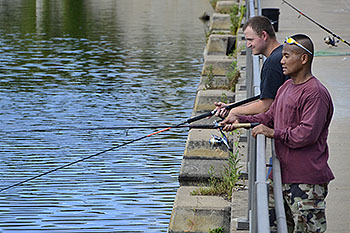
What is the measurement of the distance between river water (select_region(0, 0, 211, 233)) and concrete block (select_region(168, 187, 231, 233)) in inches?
33.6

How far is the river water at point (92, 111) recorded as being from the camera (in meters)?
7.68

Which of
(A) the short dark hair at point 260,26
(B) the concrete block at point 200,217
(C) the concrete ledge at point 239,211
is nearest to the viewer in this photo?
(A) the short dark hair at point 260,26

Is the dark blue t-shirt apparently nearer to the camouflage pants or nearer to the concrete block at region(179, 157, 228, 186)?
the camouflage pants

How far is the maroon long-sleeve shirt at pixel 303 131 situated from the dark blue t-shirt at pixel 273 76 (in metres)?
0.47

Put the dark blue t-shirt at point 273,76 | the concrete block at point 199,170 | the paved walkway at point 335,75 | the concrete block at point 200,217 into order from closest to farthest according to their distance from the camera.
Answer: the dark blue t-shirt at point 273,76 → the paved walkway at point 335,75 → the concrete block at point 200,217 → the concrete block at point 199,170

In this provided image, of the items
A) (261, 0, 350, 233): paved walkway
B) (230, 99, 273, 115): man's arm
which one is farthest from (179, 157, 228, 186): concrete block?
(230, 99, 273, 115): man's arm

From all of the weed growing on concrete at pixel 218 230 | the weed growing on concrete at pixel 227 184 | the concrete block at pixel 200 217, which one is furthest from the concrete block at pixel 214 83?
the weed growing on concrete at pixel 218 230

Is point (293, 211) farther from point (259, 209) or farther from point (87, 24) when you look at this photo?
point (87, 24)

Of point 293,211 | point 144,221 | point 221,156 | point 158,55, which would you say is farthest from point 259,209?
point 158,55

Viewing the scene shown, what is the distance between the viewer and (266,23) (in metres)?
4.97

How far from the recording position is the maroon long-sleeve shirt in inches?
158

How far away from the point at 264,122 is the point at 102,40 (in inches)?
573

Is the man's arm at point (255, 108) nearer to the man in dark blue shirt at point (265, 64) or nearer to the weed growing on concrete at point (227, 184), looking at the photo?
the man in dark blue shirt at point (265, 64)

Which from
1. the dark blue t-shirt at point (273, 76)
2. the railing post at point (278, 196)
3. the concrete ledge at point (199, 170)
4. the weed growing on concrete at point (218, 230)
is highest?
the dark blue t-shirt at point (273, 76)
